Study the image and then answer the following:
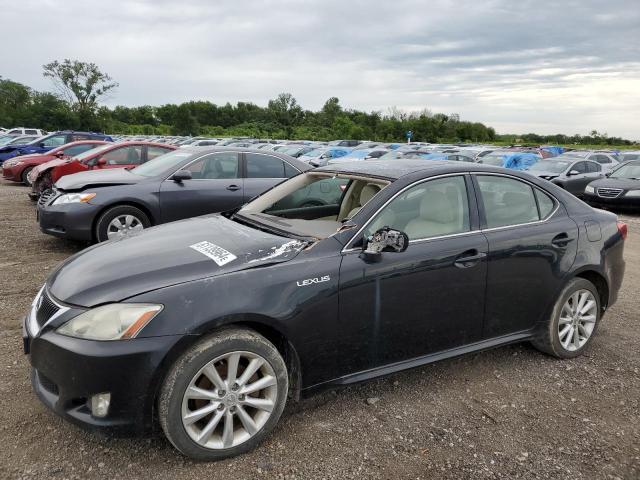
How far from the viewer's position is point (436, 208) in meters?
3.52

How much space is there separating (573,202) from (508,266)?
104cm

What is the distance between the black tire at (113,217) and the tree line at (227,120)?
50.6m

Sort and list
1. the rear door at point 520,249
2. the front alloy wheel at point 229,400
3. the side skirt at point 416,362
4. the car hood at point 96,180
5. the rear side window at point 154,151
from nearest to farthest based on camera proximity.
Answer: the front alloy wheel at point 229,400 → the side skirt at point 416,362 → the rear door at point 520,249 → the car hood at point 96,180 → the rear side window at point 154,151

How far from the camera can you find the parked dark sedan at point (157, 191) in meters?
6.75

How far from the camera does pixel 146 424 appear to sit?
101 inches

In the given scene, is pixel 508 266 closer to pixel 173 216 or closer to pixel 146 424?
pixel 146 424

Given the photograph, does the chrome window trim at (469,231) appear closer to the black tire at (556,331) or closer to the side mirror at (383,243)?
the side mirror at (383,243)

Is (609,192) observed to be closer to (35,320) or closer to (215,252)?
(215,252)

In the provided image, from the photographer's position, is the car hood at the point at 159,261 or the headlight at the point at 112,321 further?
the car hood at the point at 159,261

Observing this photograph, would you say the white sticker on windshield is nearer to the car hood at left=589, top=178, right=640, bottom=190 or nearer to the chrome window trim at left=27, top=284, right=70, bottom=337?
the chrome window trim at left=27, top=284, right=70, bottom=337

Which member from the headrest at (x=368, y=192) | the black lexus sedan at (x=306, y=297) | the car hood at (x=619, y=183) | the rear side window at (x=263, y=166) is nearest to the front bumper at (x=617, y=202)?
the car hood at (x=619, y=183)

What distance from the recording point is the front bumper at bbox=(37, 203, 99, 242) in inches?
263

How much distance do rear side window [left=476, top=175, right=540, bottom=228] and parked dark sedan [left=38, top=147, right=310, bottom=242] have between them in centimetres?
440

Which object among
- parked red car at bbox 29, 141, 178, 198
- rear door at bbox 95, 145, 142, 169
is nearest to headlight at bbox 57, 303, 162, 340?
parked red car at bbox 29, 141, 178, 198
